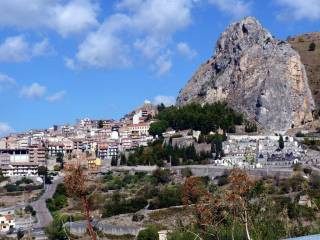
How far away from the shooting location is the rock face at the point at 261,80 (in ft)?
202

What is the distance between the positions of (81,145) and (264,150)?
2421cm

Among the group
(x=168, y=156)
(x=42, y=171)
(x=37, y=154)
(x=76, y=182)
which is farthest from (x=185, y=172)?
(x=76, y=182)

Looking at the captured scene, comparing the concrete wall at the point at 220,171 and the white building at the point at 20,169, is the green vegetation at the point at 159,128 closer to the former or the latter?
the white building at the point at 20,169

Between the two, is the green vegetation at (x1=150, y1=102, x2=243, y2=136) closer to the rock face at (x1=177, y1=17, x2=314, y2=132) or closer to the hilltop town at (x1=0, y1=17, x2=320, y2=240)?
the hilltop town at (x1=0, y1=17, x2=320, y2=240)

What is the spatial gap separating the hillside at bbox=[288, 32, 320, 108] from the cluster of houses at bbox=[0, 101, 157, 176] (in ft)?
58.9

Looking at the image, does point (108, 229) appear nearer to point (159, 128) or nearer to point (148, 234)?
point (148, 234)

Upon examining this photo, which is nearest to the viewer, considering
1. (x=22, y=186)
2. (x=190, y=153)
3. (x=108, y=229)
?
(x=108, y=229)

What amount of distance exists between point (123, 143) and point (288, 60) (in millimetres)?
18099

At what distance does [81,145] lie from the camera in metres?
66.3

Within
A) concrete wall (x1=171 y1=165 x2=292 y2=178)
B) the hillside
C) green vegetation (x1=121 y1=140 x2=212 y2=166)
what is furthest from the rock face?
concrete wall (x1=171 y1=165 x2=292 y2=178)

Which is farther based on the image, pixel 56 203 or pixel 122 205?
pixel 56 203

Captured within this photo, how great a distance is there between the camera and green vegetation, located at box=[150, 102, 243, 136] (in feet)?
173

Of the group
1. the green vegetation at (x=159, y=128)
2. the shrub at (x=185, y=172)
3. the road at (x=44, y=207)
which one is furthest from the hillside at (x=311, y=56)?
the road at (x=44, y=207)

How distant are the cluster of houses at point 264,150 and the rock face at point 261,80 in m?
9.18
